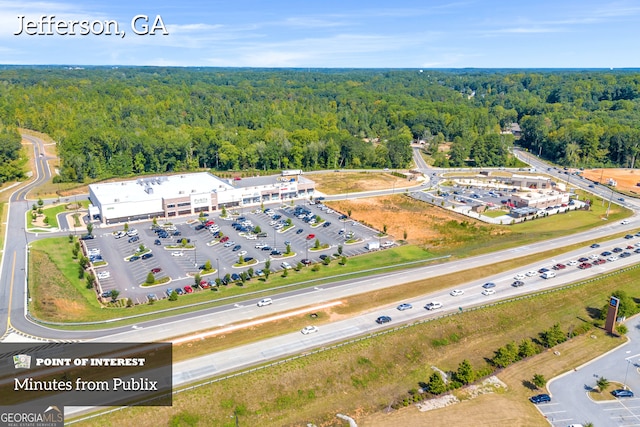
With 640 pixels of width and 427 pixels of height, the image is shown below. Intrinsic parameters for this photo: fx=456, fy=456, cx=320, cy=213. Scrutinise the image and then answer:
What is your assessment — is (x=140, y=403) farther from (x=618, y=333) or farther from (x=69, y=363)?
(x=618, y=333)

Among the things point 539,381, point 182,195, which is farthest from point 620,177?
point 182,195

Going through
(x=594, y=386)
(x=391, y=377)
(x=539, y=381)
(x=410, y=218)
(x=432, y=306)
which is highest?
(x=410, y=218)

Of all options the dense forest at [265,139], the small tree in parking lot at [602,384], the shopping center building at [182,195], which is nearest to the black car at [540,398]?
the small tree in parking lot at [602,384]

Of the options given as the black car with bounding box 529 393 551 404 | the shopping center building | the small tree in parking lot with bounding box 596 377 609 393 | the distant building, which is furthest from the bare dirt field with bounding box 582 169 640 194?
the black car with bounding box 529 393 551 404

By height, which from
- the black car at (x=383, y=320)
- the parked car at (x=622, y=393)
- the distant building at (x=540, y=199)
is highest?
the distant building at (x=540, y=199)

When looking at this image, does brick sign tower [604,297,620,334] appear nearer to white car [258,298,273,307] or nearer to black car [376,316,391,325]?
black car [376,316,391,325]

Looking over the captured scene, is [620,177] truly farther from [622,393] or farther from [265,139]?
[622,393]

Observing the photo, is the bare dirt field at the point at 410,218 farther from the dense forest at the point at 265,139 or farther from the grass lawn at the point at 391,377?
the dense forest at the point at 265,139
